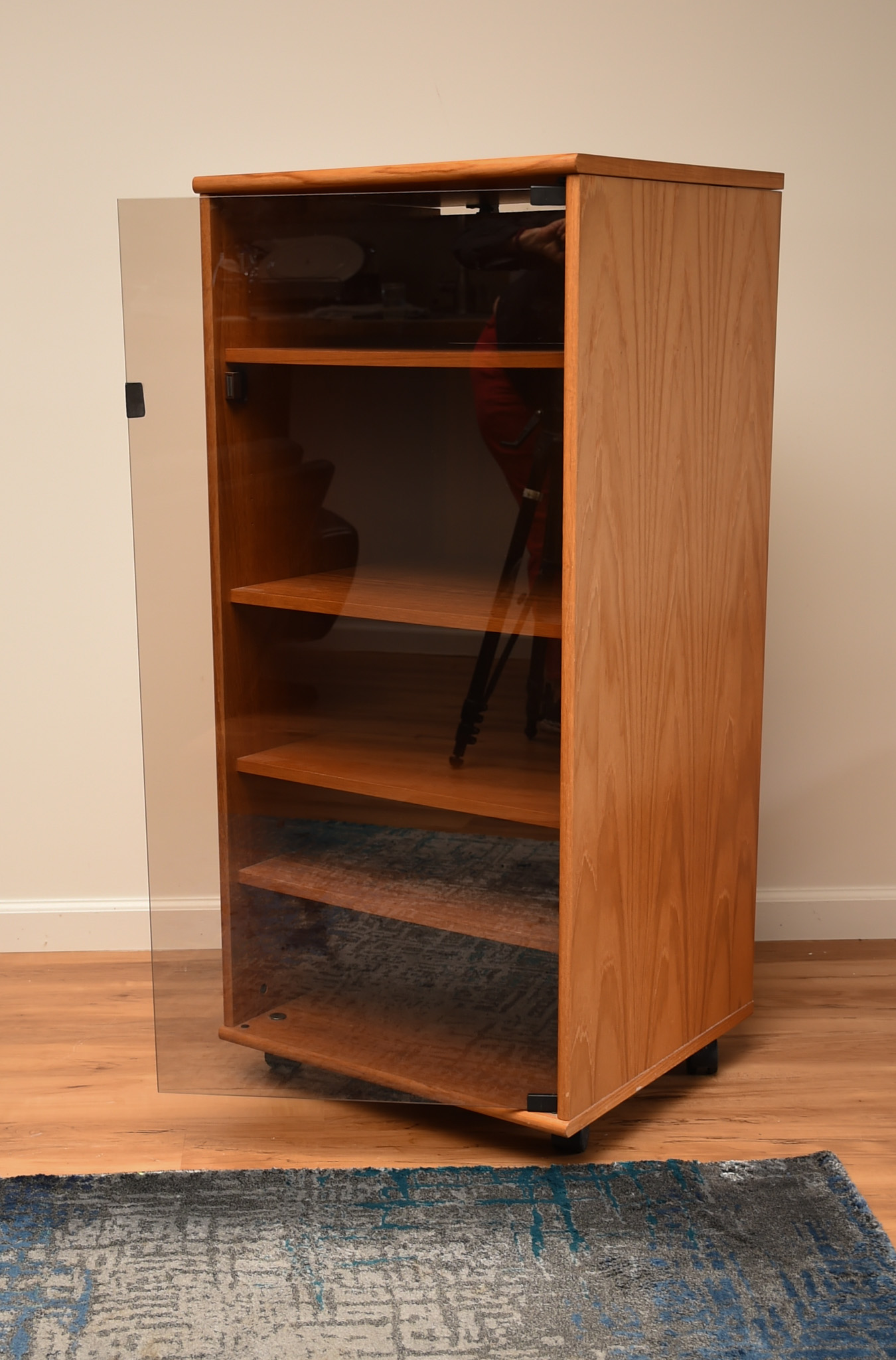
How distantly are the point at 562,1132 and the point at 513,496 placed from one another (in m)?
0.85

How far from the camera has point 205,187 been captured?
1688 millimetres

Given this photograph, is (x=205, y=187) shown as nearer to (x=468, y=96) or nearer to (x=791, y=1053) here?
(x=468, y=96)

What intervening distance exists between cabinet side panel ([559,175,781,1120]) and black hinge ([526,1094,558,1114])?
22 millimetres

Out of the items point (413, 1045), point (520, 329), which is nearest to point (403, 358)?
point (520, 329)

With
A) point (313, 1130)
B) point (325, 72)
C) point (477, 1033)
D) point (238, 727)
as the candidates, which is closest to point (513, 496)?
point (238, 727)

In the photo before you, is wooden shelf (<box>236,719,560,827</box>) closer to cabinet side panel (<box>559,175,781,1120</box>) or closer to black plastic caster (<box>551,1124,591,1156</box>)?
cabinet side panel (<box>559,175,781,1120</box>)

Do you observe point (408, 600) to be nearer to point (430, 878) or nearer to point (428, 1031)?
point (430, 878)

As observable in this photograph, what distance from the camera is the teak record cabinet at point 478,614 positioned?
1.60 metres

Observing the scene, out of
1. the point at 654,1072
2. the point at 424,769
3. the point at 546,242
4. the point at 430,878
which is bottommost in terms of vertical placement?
the point at 654,1072

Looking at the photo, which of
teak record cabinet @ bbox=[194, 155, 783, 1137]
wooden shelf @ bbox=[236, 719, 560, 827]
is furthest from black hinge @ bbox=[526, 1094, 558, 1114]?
wooden shelf @ bbox=[236, 719, 560, 827]

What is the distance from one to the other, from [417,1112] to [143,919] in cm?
84

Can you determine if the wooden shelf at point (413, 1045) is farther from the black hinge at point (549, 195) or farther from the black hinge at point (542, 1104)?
the black hinge at point (549, 195)

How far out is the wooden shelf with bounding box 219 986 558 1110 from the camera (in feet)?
5.82

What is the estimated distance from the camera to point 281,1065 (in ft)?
6.55
